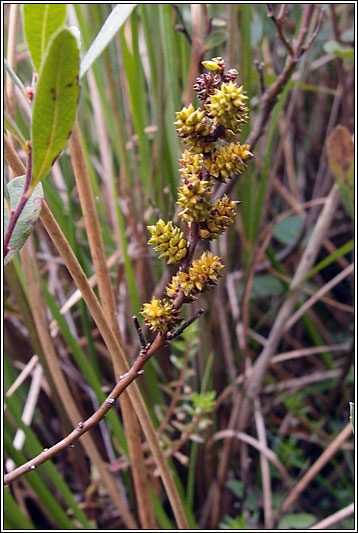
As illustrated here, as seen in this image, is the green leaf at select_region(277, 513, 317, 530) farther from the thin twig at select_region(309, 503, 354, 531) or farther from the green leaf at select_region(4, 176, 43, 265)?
the green leaf at select_region(4, 176, 43, 265)

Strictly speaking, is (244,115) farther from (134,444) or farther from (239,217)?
(239,217)

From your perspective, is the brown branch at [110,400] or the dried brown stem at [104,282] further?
the dried brown stem at [104,282]

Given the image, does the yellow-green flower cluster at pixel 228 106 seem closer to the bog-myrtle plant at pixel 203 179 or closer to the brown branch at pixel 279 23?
the bog-myrtle plant at pixel 203 179

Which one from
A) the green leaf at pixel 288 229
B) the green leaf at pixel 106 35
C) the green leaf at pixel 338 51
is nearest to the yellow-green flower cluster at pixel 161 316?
the green leaf at pixel 106 35

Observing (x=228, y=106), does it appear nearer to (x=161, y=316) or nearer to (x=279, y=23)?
(x=161, y=316)

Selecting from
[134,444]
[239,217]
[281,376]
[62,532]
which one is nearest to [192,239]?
[134,444]

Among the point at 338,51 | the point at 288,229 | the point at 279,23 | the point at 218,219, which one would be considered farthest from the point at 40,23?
the point at 288,229

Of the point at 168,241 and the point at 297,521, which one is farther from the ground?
the point at 168,241
